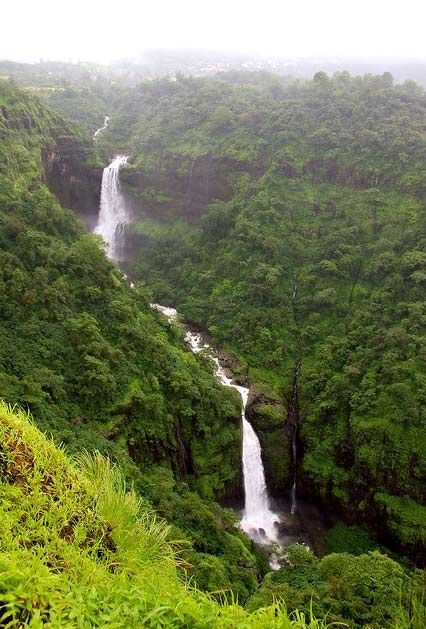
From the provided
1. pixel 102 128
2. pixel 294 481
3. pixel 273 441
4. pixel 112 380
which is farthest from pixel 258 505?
pixel 102 128

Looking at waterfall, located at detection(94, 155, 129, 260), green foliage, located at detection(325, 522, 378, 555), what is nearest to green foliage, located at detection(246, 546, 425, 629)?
green foliage, located at detection(325, 522, 378, 555)

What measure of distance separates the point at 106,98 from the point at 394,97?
132 ft

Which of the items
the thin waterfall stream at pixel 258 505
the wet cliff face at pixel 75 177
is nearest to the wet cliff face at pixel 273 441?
the thin waterfall stream at pixel 258 505

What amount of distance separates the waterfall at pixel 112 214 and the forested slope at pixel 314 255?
4.31ft

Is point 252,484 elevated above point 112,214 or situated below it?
below

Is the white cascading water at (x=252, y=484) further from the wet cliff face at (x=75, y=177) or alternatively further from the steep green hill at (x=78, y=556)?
the steep green hill at (x=78, y=556)

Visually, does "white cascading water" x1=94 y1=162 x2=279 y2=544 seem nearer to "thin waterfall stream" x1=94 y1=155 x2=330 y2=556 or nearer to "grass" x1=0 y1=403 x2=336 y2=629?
"thin waterfall stream" x1=94 y1=155 x2=330 y2=556

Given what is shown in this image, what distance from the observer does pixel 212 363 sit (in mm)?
23156

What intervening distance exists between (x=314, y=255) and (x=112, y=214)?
56.3 feet

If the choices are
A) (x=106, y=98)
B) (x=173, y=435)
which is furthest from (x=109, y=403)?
(x=106, y=98)

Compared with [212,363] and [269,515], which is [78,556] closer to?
[269,515]

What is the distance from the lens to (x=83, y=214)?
35406 millimetres

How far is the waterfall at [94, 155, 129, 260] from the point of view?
119ft

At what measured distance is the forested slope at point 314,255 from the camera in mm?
19375
